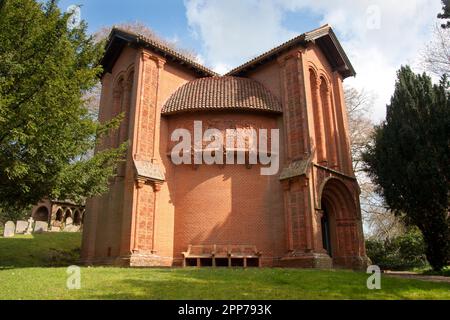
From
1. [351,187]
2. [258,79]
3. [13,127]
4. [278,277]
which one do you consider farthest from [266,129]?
[13,127]

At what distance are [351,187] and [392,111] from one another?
167 inches

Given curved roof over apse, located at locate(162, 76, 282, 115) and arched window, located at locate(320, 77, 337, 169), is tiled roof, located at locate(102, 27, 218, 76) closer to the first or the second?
curved roof over apse, located at locate(162, 76, 282, 115)

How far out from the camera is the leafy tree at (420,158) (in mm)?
15305

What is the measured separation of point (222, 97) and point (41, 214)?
2621 cm

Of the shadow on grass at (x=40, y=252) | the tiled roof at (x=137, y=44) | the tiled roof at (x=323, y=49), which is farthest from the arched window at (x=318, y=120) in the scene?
the shadow on grass at (x=40, y=252)

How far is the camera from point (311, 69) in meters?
19.1

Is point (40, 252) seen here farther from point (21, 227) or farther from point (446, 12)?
point (446, 12)

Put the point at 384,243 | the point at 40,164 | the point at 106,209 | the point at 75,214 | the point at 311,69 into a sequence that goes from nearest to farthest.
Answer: the point at 40,164
the point at 106,209
the point at 311,69
the point at 384,243
the point at 75,214

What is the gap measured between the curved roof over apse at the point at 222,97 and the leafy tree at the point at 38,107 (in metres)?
5.97

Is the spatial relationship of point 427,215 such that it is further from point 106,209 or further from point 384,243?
point 106,209

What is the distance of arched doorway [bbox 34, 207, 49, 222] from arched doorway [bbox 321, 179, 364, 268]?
2795cm

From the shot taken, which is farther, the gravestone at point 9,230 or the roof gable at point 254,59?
the gravestone at point 9,230

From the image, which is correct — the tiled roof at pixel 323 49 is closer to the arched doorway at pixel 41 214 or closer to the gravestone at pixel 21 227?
the gravestone at pixel 21 227
